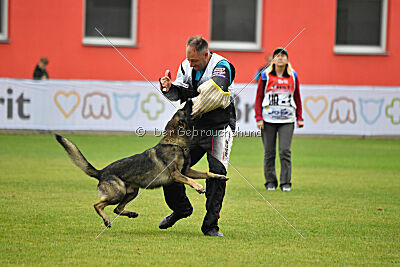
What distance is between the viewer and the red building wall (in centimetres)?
Answer: 2345

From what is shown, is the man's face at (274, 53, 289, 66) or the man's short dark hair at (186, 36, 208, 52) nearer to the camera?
the man's short dark hair at (186, 36, 208, 52)

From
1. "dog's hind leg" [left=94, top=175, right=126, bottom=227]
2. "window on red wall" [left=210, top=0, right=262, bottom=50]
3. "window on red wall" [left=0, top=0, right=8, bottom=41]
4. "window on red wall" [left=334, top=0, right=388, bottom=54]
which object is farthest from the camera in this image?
"window on red wall" [left=334, top=0, right=388, bottom=54]

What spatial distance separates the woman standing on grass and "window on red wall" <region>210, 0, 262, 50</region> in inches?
515

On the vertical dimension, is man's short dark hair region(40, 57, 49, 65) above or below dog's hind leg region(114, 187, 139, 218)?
above

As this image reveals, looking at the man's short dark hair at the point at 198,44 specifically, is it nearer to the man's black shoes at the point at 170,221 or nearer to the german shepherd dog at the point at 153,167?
the german shepherd dog at the point at 153,167

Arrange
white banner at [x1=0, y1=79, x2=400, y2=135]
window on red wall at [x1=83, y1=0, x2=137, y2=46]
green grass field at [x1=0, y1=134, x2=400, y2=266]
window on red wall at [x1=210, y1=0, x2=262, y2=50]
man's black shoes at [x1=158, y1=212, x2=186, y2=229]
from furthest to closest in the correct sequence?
1. window on red wall at [x1=210, y1=0, x2=262, y2=50]
2. window on red wall at [x1=83, y1=0, x2=137, y2=46]
3. white banner at [x1=0, y1=79, x2=400, y2=135]
4. man's black shoes at [x1=158, y1=212, x2=186, y2=229]
5. green grass field at [x1=0, y1=134, x2=400, y2=266]

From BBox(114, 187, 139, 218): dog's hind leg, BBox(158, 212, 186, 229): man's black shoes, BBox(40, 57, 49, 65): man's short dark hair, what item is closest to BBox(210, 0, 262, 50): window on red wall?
BBox(40, 57, 49, 65): man's short dark hair

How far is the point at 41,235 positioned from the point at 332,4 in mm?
19010

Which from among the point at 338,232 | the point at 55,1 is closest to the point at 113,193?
the point at 338,232

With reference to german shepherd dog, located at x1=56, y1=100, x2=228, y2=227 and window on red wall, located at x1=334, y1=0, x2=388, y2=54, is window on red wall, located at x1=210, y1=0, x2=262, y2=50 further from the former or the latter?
german shepherd dog, located at x1=56, y1=100, x2=228, y2=227

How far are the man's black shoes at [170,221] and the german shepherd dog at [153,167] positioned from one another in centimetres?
50

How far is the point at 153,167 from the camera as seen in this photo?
23.5 ft

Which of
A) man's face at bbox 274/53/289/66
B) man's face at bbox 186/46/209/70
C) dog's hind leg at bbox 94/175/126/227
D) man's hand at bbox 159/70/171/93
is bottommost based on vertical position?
dog's hind leg at bbox 94/175/126/227

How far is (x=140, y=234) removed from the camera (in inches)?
288
